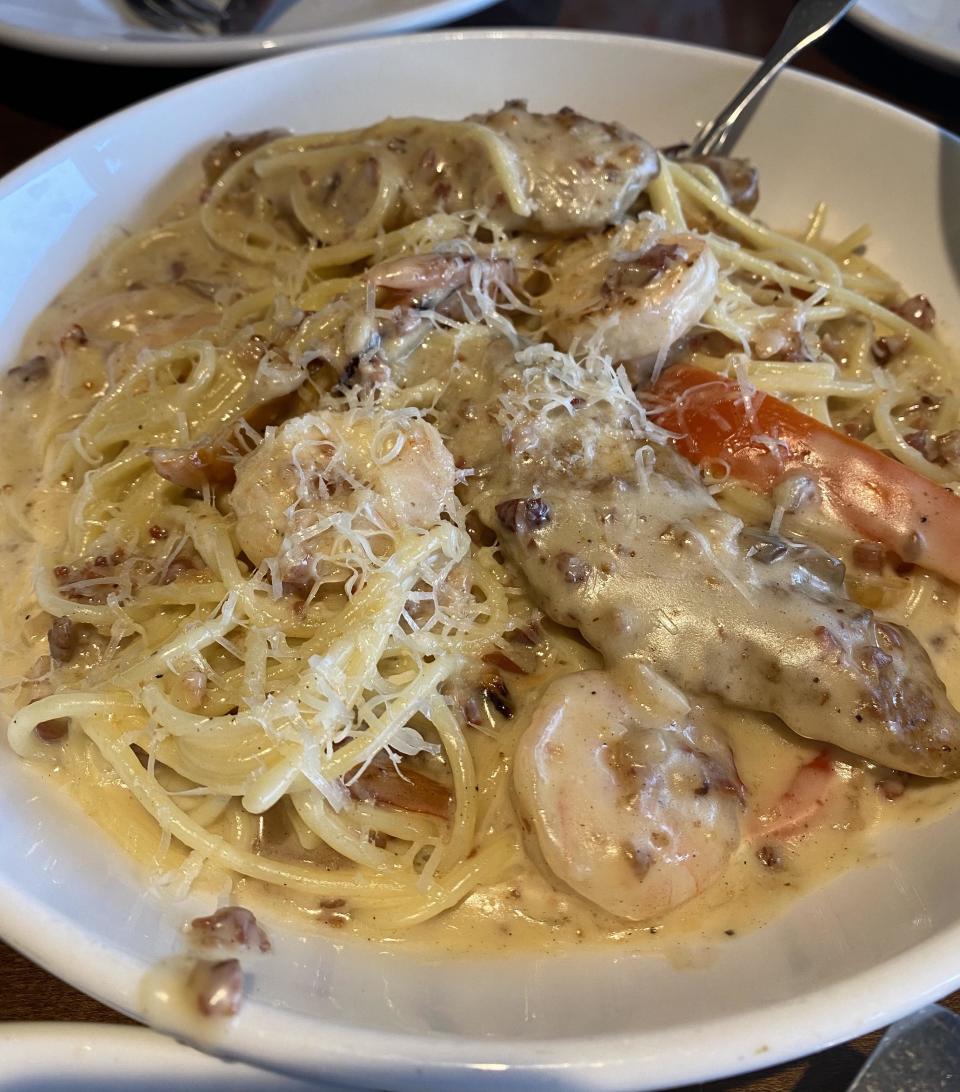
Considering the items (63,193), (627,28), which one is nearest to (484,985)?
(63,193)

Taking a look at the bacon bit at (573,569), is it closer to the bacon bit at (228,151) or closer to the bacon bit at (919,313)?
the bacon bit at (919,313)

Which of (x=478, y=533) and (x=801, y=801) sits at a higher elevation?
(x=478, y=533)

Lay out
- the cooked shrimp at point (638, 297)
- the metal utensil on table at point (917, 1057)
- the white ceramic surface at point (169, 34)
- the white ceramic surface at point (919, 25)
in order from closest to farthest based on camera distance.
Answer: the metal utensil on table at point (917, 1057)
the cooked shrimp at point (638, 297)
the white ceramic surface at point (169, 34)
the white ceramic surface at point (919, 25)

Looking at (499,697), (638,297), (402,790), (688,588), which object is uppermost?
(638,297)

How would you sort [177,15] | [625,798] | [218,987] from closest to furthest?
1. [218,987]
2. [625,798]
3. [177,15]

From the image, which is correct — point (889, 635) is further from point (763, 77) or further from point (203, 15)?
point (203, 15)

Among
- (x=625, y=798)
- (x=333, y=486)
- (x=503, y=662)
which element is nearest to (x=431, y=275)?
(x=333, y=486)

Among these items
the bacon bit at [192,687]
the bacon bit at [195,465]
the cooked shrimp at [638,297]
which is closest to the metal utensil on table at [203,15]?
the cooked shrimp at [638,297]
